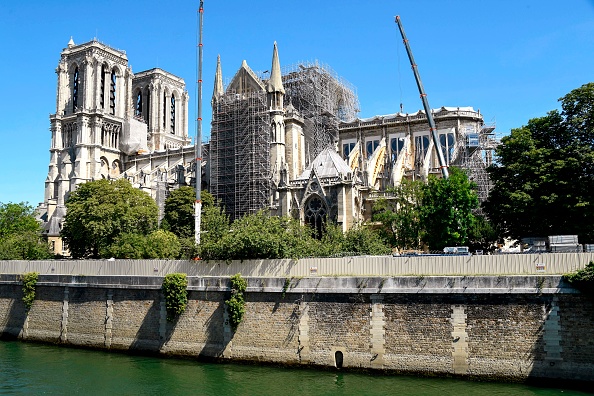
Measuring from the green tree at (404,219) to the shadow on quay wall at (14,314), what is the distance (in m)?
23.4

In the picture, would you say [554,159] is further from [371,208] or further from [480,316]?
[371,208]

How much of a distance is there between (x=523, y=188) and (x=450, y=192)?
5.16 metres

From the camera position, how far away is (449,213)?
120 ft

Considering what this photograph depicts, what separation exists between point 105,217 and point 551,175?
32.8 meters

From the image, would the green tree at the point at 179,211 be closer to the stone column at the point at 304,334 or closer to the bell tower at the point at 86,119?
the stone column at the point at 304,334

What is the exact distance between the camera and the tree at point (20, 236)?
147 ft

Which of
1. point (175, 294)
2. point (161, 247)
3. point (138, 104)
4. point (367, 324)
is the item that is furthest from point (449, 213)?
point (138, 104)

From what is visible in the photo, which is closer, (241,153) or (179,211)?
(179,211)

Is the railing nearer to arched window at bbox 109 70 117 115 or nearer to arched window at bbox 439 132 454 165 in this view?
arched window at bbox 439 132 454 165

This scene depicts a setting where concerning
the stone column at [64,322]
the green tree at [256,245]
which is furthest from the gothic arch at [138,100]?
the green tree at [256,245]

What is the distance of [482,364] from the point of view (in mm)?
22547

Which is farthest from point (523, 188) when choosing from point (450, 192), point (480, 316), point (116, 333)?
point (116, 333)

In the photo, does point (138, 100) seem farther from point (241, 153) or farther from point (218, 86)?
point (241, 153)

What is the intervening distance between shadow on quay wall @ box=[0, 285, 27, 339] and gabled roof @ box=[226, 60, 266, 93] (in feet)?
108
